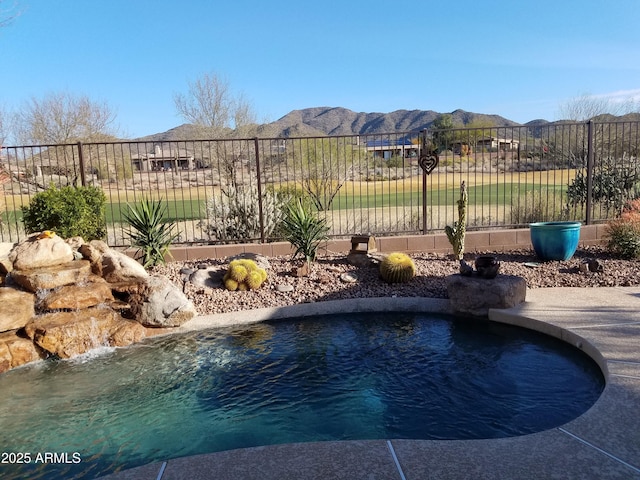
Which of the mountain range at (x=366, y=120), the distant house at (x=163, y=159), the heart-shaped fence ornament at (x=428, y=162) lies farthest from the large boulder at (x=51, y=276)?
the mountain range at (x=366, y=120)

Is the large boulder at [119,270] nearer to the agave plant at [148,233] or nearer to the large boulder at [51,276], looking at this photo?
the large boulder at [51,276]

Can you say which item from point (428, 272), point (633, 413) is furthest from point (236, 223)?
point (633, 413)

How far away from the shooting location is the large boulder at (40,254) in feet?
22.3

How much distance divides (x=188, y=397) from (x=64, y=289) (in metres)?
3.11

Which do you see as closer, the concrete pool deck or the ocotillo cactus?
the concrete pool deck

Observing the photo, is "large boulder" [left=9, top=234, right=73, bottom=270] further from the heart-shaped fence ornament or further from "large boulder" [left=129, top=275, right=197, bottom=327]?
the heart-shaped fence ornament

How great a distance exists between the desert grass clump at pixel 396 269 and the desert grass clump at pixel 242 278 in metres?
1.92

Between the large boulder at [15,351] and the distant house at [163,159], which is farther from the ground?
the distant house at [163,159]

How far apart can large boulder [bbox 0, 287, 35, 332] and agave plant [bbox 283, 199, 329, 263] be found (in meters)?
3.92

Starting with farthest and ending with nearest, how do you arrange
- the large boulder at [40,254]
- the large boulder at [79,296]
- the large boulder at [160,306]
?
the large boulder at [40,254], the large boulder at [160,306], the large boulder at [79,296]

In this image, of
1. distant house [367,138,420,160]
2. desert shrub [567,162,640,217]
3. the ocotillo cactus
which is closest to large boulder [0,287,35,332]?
the ocotillo cactus

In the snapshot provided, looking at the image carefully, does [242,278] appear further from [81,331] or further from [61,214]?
[61,214]

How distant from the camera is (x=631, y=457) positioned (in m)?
2.86

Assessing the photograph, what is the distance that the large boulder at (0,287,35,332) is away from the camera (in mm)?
5860
